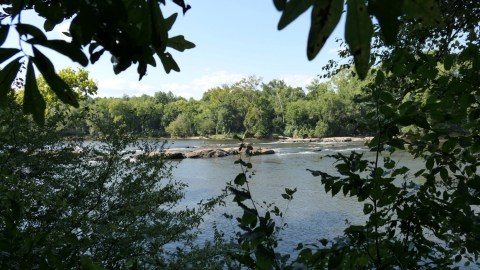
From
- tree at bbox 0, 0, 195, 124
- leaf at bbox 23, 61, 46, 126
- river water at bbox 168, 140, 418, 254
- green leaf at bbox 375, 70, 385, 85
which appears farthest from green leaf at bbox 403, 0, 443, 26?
river water at bbox 168, 140, 418, 254

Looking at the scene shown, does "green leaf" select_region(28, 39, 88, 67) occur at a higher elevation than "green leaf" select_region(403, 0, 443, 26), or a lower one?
higher

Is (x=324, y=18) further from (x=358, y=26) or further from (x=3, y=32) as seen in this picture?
(x=3, y=32)

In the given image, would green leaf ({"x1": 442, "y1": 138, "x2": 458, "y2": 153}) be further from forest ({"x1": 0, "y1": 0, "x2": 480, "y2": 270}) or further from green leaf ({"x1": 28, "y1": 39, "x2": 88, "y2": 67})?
green leaf ({"x1": 28, "y1": 39, "x2": 88, "y2": 67})

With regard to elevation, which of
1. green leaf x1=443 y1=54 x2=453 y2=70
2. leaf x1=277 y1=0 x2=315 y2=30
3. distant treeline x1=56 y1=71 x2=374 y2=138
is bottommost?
leaf x1=277 y1=0 x2=315 y2=30

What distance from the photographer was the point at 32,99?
0.91m

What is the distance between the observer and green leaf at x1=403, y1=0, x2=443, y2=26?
607 mm

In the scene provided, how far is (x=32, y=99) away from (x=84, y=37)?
0.23 metres

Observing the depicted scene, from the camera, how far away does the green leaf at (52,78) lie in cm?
82

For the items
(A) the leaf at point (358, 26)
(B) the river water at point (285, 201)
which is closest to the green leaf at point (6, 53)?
(A) the leaf at point (358, 26)

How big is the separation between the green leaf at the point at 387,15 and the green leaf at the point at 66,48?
637 millimetres

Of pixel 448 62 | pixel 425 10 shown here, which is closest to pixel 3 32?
pixel 425 10

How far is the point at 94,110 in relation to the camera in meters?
6.86

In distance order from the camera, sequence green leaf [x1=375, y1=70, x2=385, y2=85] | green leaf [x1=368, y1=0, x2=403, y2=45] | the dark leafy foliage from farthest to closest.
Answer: the dark leafy foliage < green leaf [x1=375, y1=70, x2=385, y2=85] < green leaf [x1=368, y1=0, x2=403, y2=45]

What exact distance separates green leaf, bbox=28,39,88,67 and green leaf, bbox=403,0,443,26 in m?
0.69
